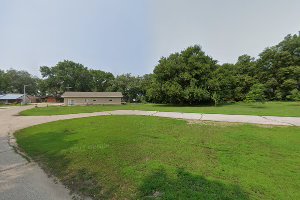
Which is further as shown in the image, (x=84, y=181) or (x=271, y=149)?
(x=271, y=149)

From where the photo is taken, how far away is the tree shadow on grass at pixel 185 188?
341 cm

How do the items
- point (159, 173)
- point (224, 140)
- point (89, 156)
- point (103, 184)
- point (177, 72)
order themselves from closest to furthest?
point (103, 184)
point (159, 173)
point (89, 156)
point (224, 140)
point (177, 72)

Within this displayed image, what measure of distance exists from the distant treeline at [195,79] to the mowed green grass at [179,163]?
894 inches

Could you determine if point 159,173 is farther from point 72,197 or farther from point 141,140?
point 141,140

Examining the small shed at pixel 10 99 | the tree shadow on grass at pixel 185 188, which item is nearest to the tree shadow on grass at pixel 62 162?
the tree shadow on grass at pixel 185 188

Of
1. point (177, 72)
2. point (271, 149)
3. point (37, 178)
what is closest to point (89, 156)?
point (37, 178)

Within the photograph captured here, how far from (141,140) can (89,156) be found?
6.81 feet

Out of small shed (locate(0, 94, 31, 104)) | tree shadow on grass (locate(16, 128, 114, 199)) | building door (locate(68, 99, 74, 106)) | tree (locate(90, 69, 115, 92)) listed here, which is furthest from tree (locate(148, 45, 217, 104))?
small shed (locate(0, 94, 31, 104))

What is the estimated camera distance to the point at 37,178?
4.58 m

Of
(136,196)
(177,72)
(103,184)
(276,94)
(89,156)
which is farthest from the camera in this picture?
(276,94)

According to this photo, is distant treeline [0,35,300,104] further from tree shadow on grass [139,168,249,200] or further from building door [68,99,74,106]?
tree shadow on grass [139,168,249,200]

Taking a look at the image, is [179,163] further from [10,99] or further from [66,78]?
[10,99]

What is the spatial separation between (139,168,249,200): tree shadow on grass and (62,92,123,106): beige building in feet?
164

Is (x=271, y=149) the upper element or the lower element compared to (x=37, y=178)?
upper
